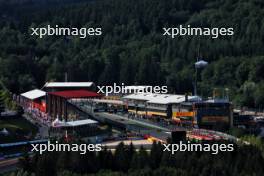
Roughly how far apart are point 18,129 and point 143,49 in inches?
1366

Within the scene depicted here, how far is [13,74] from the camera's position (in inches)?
2206

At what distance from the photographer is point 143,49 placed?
230 ft

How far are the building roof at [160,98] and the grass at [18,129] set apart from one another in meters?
9.41

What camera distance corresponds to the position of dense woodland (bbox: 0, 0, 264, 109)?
192 ft

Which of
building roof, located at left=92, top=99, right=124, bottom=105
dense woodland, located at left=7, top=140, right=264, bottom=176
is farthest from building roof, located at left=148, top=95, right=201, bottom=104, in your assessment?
dense woodland, located at left=7, top=140, right=264, bottom=176

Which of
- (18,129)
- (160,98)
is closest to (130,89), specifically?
(160,98)

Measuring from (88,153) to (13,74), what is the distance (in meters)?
32.5

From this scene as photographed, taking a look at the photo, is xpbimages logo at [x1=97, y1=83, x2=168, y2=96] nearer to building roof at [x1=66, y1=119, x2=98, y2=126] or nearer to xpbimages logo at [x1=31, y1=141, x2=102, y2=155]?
building roof at [x1=66, y1=119, x2=98, y2=126]

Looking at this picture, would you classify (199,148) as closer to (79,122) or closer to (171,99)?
(79,122)

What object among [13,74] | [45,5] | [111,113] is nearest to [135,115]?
[111,113]

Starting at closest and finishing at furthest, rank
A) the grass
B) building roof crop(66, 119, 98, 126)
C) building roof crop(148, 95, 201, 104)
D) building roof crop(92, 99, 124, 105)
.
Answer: the grass → building roof crop(66, 119, 98, 126) → building roof crop(148, 95, 201, 104) → building roof crop(92, 99, 124, 105)

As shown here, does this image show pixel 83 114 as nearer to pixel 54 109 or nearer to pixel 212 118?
pixel 54 109

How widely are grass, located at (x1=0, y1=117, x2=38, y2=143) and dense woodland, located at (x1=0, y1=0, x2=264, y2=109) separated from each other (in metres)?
14.5

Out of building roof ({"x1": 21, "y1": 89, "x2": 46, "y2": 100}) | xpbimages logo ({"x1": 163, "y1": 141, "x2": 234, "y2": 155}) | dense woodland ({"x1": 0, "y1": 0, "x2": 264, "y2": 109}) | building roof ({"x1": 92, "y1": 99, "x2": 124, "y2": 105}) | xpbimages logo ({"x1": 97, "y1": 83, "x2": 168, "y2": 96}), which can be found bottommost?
xpbimages logo ({"x1": 163, "y1": 141, "x2": 234, "y2": 155})
